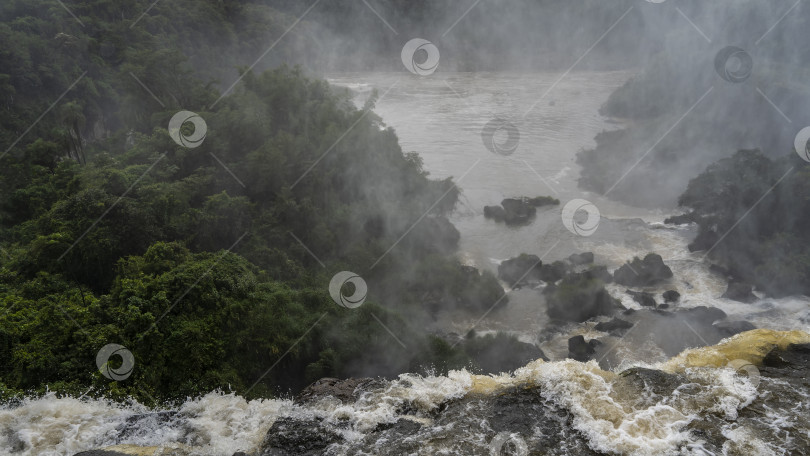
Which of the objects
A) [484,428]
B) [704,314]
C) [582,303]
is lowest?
[484,428]

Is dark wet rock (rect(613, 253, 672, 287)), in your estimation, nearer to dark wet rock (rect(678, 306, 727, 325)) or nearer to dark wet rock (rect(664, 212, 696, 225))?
dark wet rock (rect(678, 306, 727, 325))

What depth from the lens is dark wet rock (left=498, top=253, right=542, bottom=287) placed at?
1931 centimetres

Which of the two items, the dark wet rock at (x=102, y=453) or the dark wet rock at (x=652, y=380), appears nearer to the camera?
the dark wet rock at (x=102, y=453)

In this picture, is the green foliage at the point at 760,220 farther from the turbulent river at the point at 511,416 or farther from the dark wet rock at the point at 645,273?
the turbulent river at the point at 511,416

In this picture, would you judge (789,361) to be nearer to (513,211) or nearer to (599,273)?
(599,273)

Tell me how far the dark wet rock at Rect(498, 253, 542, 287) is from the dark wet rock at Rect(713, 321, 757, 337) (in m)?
5.89

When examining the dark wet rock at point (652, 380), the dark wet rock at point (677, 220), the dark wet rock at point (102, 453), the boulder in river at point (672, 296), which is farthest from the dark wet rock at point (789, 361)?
the dark wet rock at point (677, 220)

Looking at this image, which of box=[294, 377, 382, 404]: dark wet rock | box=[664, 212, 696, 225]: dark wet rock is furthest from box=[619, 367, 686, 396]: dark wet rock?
box=[664, 212, 696, 225]: dark wet rock

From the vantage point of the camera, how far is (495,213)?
24.7m

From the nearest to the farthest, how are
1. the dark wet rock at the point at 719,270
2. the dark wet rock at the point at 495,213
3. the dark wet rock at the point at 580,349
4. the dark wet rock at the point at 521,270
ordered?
the dark wet rock at the point at 580,349, the dark wet rock at the point at 719,270, the dark wet rock at the point at 521,270, the dark wet rock at the point at 495,213

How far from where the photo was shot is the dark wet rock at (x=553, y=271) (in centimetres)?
1920

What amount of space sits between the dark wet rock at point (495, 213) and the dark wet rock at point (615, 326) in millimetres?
9043

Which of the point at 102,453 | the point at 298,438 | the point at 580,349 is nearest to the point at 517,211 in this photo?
the point at 580,349

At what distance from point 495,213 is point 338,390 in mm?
17595
